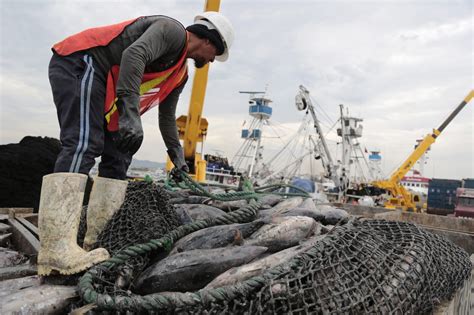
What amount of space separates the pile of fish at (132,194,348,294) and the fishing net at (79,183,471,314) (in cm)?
13

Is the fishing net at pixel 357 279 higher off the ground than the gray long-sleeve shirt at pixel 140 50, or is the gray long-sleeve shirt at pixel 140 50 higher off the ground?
the gray long-sleeve shirt at pixel 140 50

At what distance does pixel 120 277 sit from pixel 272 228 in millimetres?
902

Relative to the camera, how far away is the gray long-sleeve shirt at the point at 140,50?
2.12 metres

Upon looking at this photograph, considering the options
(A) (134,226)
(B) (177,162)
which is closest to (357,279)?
(A) (134,226)

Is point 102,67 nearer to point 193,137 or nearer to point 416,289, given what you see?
point 416,289

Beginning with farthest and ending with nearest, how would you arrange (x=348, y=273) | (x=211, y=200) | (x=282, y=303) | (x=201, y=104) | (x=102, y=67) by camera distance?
(x=201, y=104), (x=211, y=200), (x=102, y=67), (x=348, y=273), (x=282, y=303)

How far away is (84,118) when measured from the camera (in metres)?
2.18

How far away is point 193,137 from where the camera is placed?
10102 millimetres

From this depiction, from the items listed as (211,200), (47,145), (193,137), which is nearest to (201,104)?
(193,137)

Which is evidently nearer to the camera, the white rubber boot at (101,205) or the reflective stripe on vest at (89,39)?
the reflective stripe on vest at (89,39)

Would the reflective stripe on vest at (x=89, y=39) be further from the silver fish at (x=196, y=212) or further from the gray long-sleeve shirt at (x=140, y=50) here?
the silver fish at (x=196, y=212)

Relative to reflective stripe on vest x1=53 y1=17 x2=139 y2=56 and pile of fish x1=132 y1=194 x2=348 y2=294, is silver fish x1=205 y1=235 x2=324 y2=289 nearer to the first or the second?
pile of fish x1=132 y1=194 x2=348 y2=294

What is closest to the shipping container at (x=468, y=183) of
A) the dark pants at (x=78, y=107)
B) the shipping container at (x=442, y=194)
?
the shipping container at (x=442, y=194)

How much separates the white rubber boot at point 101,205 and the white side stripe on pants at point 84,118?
0.40 meters
